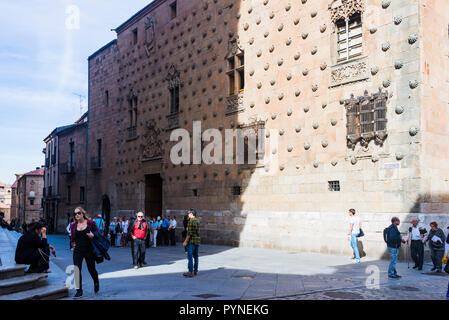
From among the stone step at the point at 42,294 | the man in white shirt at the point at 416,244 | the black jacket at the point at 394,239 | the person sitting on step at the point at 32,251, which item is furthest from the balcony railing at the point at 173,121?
the stone step at the point at 42,294

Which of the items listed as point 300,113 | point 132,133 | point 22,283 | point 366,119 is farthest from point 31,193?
point 22,283

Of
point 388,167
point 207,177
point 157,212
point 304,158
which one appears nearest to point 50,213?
point 157,212

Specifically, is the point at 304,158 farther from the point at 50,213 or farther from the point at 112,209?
the point at 50,213

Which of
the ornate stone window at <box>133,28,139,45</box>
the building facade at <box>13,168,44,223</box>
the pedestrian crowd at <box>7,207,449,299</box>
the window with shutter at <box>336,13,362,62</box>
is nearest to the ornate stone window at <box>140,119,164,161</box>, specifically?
the ornate stone window at <box>133,28,139,45</box>

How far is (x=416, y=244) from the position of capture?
12.7 m

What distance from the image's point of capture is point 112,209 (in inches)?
1232

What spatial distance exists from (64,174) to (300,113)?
2996cm

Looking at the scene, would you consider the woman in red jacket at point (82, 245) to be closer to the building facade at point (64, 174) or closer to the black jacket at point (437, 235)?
the black jacket at point (437, 235)

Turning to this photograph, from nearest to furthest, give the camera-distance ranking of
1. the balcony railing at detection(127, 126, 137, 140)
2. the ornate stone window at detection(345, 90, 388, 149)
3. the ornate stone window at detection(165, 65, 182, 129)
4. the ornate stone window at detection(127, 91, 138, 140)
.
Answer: the ornate stone window at detection(345, 90, 388, 149), the ornate stone window at detection(165, 65, 182, 129), the balcony railing at detection(127, 126, 137, 140), the ornate stone window at detection(127, 91, 138, 140)

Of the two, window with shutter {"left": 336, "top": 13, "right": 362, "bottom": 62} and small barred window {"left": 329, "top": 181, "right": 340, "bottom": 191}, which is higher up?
window with shutter {"left": 336, "top": 13, "right": 362, "bottom": 62}

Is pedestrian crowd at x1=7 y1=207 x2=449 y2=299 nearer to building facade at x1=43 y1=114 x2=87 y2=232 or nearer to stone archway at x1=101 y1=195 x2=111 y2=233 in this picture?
stone archway at x1=101 y1=195 x2=111 y2=233

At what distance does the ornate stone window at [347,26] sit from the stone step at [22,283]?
38.2 feet

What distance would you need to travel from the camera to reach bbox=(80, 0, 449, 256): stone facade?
1422 cm

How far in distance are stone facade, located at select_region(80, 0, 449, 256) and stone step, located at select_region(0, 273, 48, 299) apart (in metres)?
9.51
